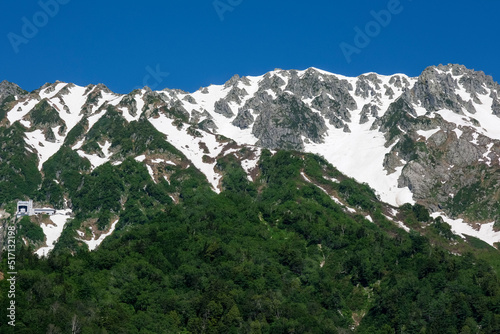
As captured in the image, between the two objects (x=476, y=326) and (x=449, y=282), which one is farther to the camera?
(x=449, y=282)

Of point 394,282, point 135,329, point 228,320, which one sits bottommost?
point 135,329

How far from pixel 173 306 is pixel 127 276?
54.7ft

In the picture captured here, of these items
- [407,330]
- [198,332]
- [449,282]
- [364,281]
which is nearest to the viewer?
[198,332]

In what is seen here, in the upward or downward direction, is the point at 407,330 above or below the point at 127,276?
above

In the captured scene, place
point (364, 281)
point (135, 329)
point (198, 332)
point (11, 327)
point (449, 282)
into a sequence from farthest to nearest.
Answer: point (364, 281)
point (449, 282)
point (198, 332)
point (135, 329)
point (11, 327)

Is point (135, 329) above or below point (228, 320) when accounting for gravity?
below

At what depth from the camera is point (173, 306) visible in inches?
5960

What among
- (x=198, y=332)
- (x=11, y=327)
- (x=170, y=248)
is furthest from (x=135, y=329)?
(x=170, y=248)

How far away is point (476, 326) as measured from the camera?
150 m

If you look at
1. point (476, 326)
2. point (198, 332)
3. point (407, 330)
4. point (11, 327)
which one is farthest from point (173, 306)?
point (476, 326)

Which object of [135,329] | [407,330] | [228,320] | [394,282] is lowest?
[135,329]

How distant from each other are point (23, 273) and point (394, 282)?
94273mm

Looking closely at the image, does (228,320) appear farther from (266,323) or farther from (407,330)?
(407,330)

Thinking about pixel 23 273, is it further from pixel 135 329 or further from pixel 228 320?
pixel 228 320
